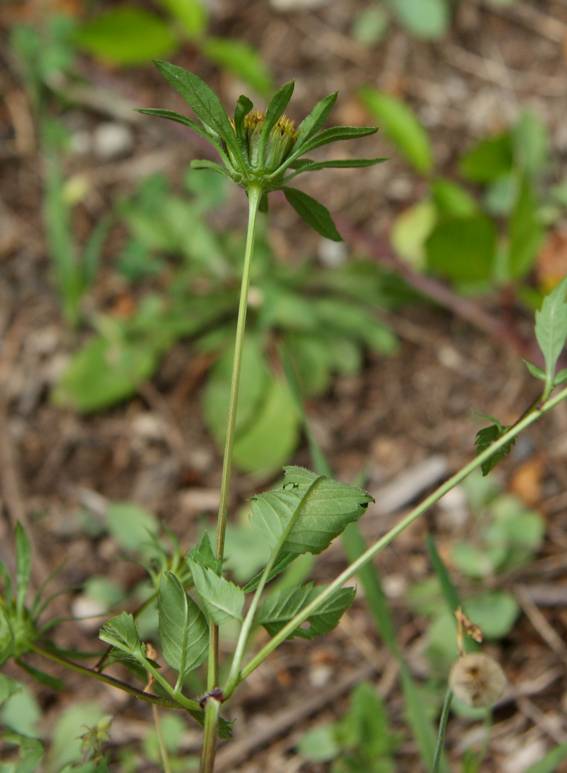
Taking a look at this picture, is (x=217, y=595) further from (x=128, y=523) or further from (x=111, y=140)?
(x=111, y=140)

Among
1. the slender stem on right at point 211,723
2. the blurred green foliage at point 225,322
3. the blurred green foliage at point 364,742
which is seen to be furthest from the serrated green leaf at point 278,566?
the blurred green foliage at point 225,322

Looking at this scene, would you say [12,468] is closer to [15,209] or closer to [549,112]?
[15,209]

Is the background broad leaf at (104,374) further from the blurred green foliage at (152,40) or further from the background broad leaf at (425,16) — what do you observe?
the background broad leaf at (425,16)

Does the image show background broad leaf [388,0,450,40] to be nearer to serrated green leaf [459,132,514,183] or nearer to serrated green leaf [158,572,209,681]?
serrated green leaf [459,132,514,183]

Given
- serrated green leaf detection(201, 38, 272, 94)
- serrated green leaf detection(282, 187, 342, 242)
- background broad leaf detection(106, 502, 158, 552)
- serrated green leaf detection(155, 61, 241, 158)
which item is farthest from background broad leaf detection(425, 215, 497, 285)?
serrated green leaf detection(155, 61, 241, 158)

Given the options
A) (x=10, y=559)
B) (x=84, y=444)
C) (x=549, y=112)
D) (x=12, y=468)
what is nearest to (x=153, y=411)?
(x=84, y=444)

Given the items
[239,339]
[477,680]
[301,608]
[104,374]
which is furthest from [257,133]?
[104,374]

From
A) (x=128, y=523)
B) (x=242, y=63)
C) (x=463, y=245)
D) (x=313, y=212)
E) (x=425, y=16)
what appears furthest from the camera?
(x=425, y=16)
